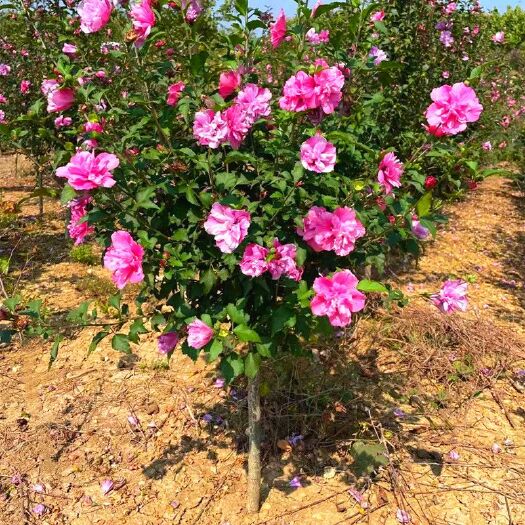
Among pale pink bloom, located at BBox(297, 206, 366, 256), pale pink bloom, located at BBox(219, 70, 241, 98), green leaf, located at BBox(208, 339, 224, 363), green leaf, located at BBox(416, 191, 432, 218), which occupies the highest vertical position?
pale pink bloom, located at BBox(219, 70, 241, 98)

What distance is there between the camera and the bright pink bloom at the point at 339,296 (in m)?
1.47

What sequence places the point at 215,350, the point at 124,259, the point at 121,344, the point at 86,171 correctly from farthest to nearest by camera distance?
the point at 121,344 < the point at 215,350 < the point at 124,259 < the point at 86,171

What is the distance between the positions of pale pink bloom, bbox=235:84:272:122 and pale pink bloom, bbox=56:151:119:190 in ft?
1.47

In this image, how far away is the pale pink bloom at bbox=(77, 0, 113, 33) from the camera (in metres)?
1.47

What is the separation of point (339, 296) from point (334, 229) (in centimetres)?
23

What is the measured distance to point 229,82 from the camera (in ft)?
5.68

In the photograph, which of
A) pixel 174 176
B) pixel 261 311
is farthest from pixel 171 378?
pixel 174 176

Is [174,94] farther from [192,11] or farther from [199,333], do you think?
[199,333]

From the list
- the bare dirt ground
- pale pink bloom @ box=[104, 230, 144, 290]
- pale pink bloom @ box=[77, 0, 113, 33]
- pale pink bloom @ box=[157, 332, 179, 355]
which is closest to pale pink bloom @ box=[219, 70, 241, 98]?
pale pink bloom @ box=[77, 0, 113, 33]

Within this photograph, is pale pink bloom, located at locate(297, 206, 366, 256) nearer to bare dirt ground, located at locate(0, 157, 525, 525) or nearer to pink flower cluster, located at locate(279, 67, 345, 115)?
pink flower cluster, located at locate(279, 67, 345, 115)

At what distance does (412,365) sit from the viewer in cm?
354

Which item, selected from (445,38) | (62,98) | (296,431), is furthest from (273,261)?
(445,38)

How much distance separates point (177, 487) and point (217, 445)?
1.13ft

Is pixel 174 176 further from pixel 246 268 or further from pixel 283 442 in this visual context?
pixel 283 442
